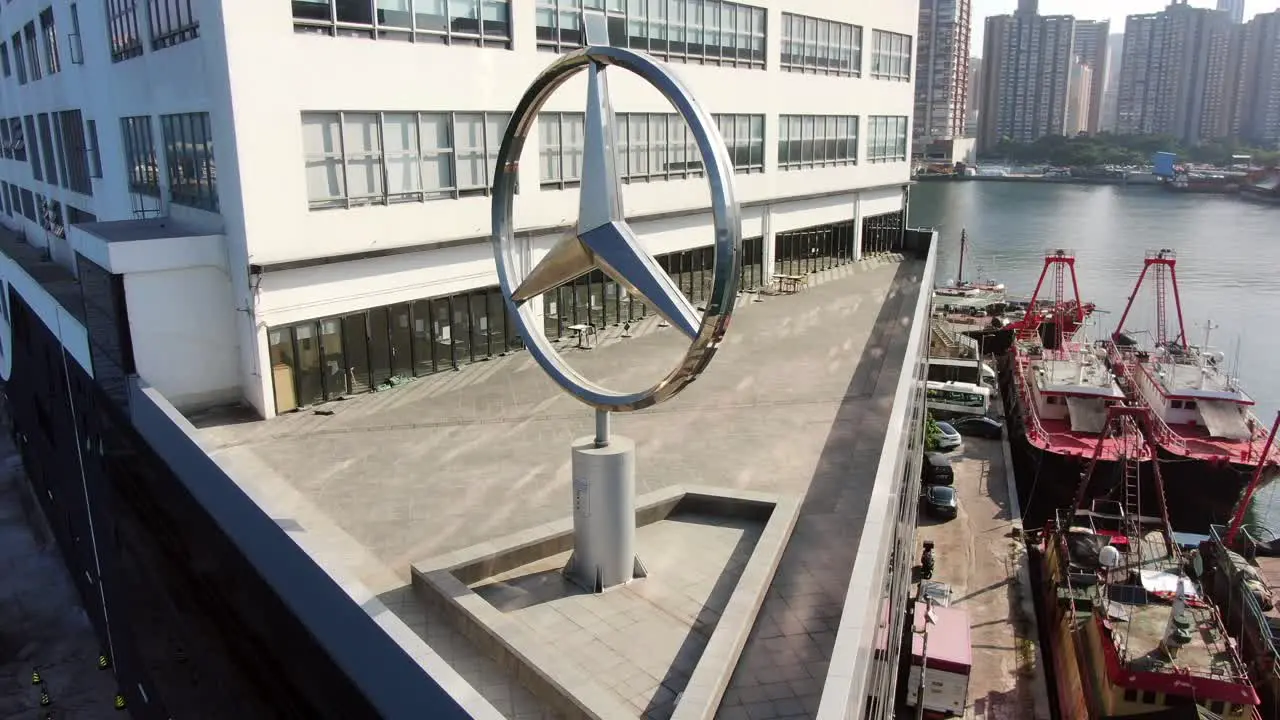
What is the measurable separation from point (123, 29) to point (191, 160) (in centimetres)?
518

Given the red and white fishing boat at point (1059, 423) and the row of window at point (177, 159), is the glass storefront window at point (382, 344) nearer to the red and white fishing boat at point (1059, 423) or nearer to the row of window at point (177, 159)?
the row of window at point (177, 159)

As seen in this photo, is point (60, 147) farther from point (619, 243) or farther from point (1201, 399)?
point (1201, 399)

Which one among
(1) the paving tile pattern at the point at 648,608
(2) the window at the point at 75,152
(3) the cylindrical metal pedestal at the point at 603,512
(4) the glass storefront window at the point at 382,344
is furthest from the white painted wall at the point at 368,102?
(2) the window at the point at 75,152

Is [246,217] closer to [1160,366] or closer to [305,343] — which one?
[305,343]

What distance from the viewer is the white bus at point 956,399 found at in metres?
39.7

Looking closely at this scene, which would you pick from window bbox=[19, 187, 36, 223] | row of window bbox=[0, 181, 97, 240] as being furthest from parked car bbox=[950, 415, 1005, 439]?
window bbox=[19, 187, 36, 223]

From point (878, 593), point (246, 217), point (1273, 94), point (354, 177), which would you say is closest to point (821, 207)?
point (354, 177)

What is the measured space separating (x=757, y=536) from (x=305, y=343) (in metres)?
9.90

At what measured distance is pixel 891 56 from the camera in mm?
35438

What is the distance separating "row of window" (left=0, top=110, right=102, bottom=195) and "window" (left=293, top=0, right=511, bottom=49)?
1179 cm

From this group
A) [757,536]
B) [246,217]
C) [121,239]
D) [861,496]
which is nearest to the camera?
[757,536]

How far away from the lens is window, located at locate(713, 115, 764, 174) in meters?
27.1

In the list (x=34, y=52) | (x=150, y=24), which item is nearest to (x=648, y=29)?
(x=150, y=24)

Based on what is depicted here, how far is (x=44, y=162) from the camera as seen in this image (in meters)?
33.2
